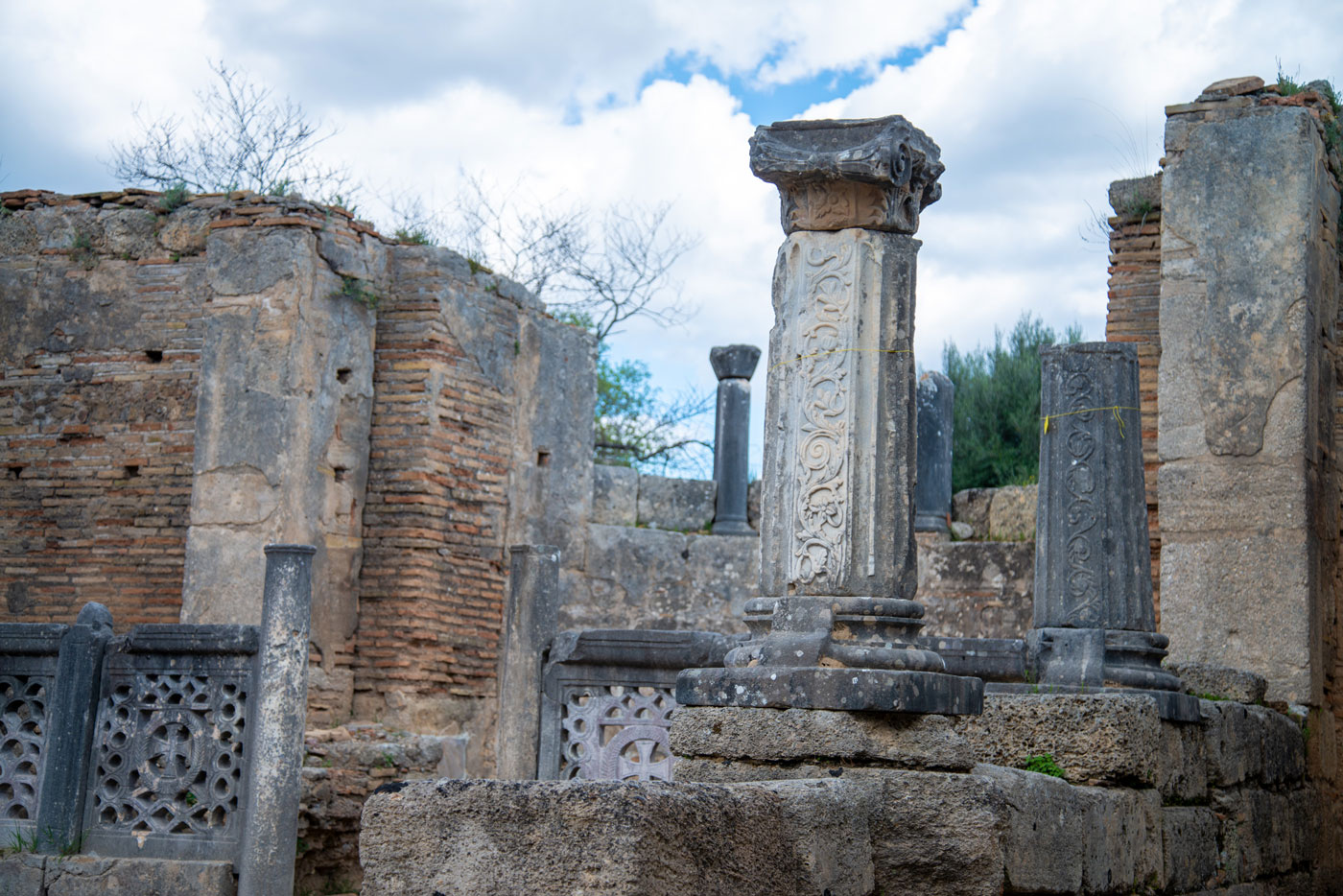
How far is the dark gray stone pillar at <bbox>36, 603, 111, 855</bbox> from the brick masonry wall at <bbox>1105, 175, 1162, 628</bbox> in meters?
6.48

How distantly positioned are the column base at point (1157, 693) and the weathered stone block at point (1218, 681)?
95 cm

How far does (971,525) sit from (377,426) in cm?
565

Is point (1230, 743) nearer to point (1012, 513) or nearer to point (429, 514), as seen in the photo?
point (1012, 513)

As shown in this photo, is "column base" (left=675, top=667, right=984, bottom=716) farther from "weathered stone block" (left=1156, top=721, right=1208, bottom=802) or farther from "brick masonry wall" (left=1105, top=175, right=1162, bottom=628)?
"brick masonry wall" (left=1105, top=175, right=1162, bottom=628)

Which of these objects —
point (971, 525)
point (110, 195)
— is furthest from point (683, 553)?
point (110, 195)

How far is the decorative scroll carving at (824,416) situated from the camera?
4820 mm

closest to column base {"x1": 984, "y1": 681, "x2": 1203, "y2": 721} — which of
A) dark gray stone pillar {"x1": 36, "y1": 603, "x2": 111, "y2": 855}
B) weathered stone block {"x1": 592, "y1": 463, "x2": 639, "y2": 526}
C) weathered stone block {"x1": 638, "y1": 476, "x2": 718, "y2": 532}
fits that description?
dark gray stone pillar {"x1": 36, "y1": 603, "x2": 111, "y2": 855}

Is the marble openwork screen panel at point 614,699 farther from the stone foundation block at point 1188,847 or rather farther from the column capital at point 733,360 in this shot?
the column capital at point 733,360

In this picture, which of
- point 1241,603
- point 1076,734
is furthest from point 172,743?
point 1241,603

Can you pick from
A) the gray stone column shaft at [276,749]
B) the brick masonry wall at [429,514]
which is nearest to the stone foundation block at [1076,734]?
the gray stone column shaft at [276,749]

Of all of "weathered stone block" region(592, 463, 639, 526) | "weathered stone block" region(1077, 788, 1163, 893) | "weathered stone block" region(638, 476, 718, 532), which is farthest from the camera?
"weathered stone block" region(638, 476, 718, 532)

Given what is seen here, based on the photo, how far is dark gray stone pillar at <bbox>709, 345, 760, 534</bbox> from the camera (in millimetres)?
15422

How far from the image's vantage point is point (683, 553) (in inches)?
588

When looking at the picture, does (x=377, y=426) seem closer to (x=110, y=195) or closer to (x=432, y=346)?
(x=432, y=346)
